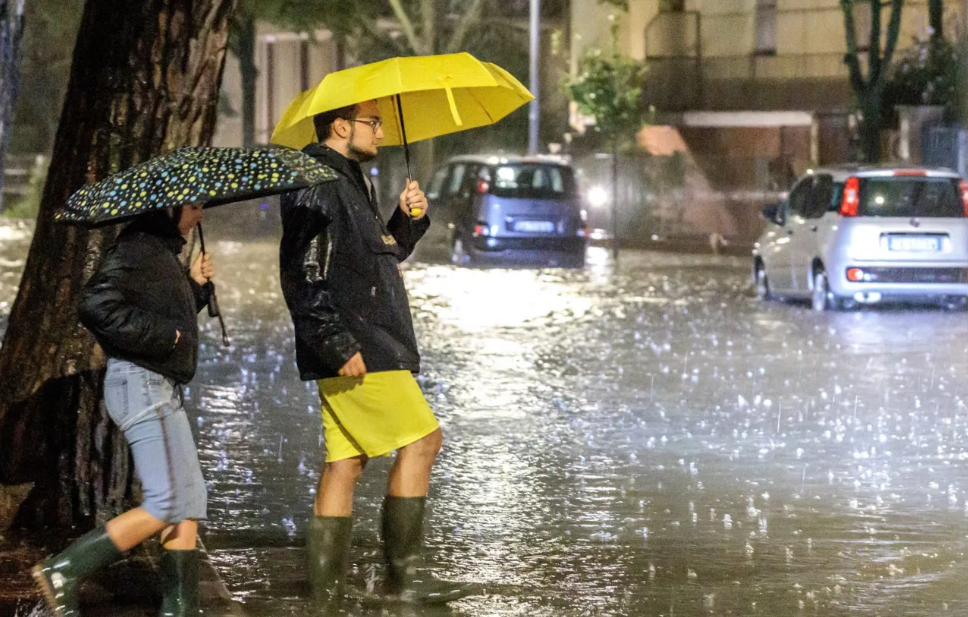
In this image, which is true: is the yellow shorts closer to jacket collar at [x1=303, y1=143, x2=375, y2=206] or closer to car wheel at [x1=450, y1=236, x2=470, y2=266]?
jacket collar at [x1=303, y1=143, x2=375, y2=206]

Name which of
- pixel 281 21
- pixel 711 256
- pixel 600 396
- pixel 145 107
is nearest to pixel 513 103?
pixel 145 107

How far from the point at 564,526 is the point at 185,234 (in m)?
2.73

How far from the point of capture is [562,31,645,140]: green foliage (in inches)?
1267

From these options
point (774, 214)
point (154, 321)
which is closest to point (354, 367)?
point (154, 321)

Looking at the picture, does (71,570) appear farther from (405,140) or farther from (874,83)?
(874,83)

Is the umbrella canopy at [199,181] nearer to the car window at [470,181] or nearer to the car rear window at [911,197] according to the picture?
the car rear window at [911,197]

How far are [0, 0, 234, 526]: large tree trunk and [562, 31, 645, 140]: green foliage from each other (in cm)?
2452

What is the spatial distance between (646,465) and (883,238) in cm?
898

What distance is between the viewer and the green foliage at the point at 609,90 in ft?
106

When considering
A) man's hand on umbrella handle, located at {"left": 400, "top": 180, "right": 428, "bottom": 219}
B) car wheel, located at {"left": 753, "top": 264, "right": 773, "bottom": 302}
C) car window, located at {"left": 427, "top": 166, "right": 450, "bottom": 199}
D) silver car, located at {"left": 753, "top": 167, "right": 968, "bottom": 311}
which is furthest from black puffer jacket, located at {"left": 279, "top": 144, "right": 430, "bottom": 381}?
car window, located at {"left": 427, "top": 166, "right": 450, "bottom": 199}

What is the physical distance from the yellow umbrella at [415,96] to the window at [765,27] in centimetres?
3467

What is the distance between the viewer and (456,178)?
2527 cm

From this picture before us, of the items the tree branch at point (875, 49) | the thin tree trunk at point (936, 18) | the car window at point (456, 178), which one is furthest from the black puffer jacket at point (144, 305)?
the thin tree trunk at point (936, 18)

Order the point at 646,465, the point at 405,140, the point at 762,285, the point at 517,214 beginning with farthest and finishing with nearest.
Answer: the point at 517,214, the point at 762,285, the point at 646,465, the point at 405,140
